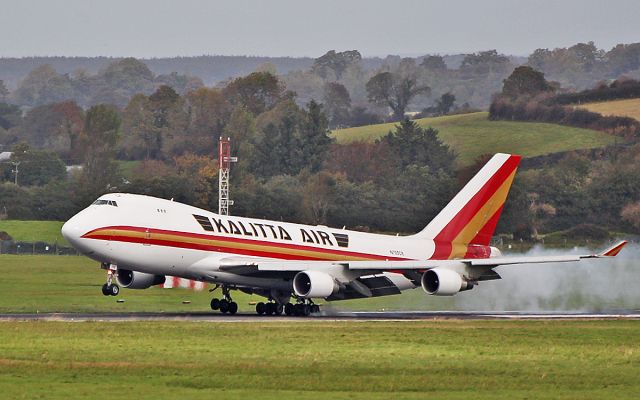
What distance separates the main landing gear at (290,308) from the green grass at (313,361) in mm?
9000

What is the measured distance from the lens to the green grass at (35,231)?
4385 inches

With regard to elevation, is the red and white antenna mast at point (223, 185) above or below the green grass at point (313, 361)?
above

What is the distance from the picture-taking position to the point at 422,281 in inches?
2472

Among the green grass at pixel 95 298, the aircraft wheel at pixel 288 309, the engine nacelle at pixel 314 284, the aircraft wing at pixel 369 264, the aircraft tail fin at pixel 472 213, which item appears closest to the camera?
the engine nacelle at pixel 314 284

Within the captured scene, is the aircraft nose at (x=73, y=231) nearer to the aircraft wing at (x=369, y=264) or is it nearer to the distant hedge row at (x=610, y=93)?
the aircraft wing at (x=369, y=264)

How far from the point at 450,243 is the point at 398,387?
36.3 m

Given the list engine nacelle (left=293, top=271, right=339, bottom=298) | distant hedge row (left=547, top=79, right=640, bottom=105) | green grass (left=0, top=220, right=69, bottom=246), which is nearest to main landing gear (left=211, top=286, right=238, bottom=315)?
engine nacelle (left=293, top=271, right=339, bottom=298)

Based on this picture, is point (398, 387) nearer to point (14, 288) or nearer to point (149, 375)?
point (149, 375)

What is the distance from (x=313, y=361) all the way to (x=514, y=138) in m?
115

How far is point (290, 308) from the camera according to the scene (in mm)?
62781

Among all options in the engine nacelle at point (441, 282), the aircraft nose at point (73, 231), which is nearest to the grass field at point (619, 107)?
the engine nacelle at point (441, 282)

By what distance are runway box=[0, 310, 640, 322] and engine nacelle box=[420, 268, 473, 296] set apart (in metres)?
1.05

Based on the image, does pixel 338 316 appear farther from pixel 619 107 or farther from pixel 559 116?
pixel 559 116

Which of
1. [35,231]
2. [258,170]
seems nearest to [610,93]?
[258,170]
